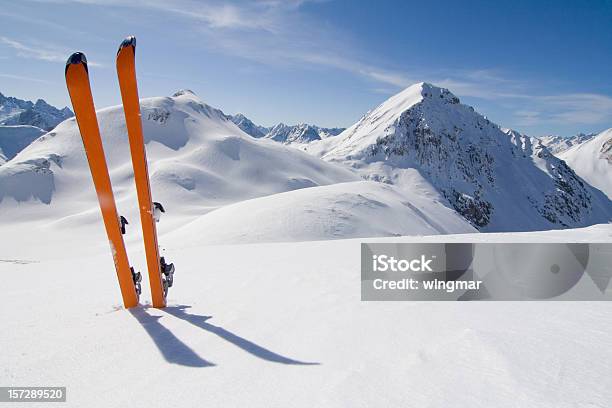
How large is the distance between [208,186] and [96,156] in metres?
69.9

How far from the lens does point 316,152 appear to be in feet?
591

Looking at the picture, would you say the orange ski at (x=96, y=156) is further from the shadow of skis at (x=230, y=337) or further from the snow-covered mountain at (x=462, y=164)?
the snow-covered mountain at (x=462, y=164)

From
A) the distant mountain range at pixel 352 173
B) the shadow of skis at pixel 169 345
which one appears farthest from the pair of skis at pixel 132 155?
the distant mountain range at pixel 352 173

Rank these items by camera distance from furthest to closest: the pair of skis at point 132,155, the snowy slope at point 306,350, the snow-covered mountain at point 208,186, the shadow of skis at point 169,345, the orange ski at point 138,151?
the snow-covered mountain at point 208,186 → the orange ski at point 138,151 → the pair of skis at point 132,155 → the shadow of skis at point 169,345 → the snowy slope at point 306,350

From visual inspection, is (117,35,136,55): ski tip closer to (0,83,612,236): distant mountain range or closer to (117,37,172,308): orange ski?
(117,37,172,308): orange ski

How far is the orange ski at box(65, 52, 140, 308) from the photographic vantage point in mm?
4898

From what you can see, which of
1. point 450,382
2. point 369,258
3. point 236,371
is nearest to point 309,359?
point 236,371

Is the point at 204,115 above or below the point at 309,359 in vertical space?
above

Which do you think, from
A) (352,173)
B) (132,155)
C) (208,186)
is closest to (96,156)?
(132,155)

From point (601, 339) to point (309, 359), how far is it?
9.82 ft

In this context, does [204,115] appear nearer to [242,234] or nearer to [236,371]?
[242,234]

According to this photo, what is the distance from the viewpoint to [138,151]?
5.43m

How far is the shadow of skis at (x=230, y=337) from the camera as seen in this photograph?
369cm

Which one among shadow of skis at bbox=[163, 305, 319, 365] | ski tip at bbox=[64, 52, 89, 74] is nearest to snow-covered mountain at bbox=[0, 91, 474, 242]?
shadow of skis at bbox=[163, 305, 319, 365]
